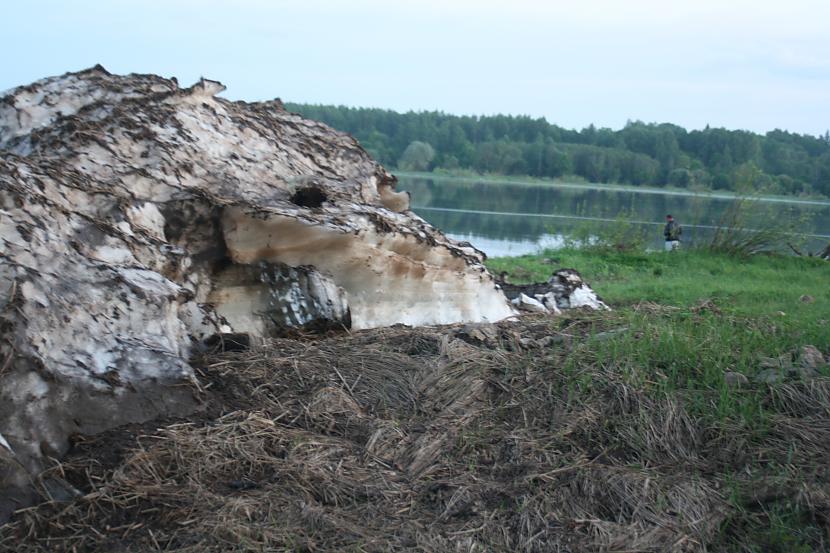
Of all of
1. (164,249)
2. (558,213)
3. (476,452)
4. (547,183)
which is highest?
(164,249)

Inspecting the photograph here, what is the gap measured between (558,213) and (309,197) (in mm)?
23398

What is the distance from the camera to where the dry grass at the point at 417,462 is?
10.0 ft

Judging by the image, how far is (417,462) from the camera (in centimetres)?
362

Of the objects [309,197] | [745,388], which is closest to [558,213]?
[309,197]

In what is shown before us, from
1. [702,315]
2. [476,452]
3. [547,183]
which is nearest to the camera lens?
[476,452]

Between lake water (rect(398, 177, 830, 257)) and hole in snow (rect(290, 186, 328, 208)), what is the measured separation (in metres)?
11.3

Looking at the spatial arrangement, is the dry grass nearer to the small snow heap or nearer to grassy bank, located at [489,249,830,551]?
grassy bank, located at [489,249,830,551]

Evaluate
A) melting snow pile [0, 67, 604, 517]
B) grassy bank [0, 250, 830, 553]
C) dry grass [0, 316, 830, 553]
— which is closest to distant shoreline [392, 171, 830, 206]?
melting snow pile [0, 67, 604, 517]

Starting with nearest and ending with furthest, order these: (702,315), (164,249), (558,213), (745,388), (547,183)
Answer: (745,388), (164,249), (702,315), (558,213), (547,183)

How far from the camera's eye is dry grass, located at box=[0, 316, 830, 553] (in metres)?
3.05

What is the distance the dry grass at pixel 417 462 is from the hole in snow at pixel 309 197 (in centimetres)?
161

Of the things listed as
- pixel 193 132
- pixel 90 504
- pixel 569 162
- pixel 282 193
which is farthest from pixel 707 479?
pixel 569 162

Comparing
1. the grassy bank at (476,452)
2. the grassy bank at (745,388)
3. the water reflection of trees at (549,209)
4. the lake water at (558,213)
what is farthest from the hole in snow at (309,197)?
the water reflection of trees at (549,209)

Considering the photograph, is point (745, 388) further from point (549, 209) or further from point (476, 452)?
point (549, 209)
